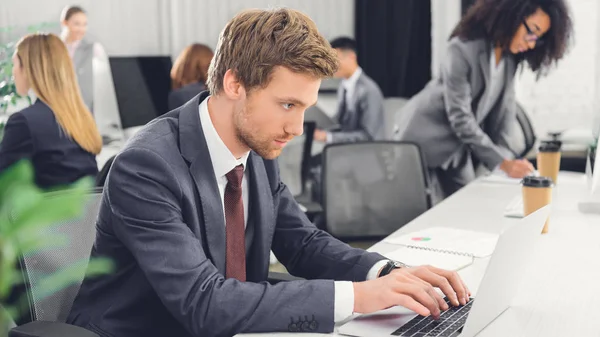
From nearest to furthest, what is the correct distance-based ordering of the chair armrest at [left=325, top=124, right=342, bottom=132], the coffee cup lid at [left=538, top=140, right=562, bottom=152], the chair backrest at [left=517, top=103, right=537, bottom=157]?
1. the coffee cup lid at [left=538, top=140, right=562, bottom=152]
2. the chair backrest at [left=517, top=103, right=537, bottom=157]
3. the chair armrest at [left=325, top=124, right=342, bottom=132]

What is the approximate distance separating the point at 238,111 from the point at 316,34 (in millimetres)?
209

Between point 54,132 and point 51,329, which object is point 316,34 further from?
point 54,132

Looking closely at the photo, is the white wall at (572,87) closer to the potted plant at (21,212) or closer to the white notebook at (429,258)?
the white notebook at (429,258)

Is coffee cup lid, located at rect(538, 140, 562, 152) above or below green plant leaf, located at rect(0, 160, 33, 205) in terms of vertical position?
below

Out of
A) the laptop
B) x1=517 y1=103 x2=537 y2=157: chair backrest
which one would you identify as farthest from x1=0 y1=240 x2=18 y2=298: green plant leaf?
x1=517 y1=103 x2=537 y2=157: chair backrest

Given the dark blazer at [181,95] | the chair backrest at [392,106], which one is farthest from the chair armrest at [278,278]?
the chair backrest at [392,106]

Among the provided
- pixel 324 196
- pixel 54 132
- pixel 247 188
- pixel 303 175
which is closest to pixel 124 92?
pixel 303 175

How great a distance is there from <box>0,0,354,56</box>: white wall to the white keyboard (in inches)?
121

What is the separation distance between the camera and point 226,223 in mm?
1445

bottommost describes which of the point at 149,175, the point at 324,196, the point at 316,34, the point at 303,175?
the point at 303,175

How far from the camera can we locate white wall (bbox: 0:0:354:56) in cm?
505

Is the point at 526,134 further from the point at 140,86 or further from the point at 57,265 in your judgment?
the point at 57,265

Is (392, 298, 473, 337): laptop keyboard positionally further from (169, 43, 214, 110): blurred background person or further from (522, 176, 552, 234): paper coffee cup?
(169, 43, 214, 110): blurred background person

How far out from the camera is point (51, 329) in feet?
4.34
